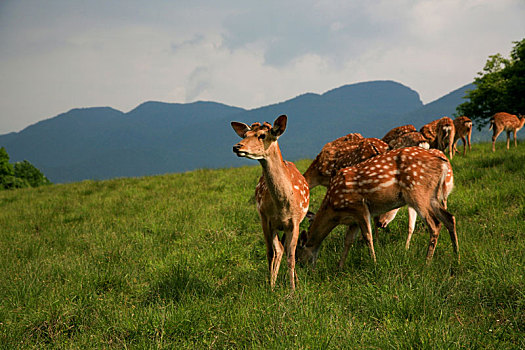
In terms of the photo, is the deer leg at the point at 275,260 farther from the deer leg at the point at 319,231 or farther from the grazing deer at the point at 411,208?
the grazing deer at the point at 411,208

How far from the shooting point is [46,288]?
4.15 metres

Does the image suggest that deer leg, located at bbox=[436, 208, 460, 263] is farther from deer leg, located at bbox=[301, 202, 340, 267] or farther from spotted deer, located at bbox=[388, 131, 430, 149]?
spotted deer, located at bbox=[388, 131, 430, 149]

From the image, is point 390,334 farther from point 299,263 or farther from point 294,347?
point 299,263

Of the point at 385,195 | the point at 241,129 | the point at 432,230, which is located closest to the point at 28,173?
the point at 241,129

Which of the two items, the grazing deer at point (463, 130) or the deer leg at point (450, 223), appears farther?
the grazing deer at point (463, 130)

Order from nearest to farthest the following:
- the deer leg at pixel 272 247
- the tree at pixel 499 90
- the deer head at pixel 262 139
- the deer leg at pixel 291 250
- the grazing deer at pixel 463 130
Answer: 1. the deer head at pixel 262 139
2. the deer leg at pixel 291 250
3. the deer leg at pixel 272 247
4. the grazing deer at pixel 463 130
5. the tree at pixel 499 90

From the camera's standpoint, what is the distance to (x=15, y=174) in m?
41.8

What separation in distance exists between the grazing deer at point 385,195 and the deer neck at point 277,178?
997 mm

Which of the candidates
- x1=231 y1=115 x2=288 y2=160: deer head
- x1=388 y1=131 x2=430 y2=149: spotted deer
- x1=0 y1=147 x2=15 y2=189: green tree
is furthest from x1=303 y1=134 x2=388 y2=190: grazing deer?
x1=0 y1=147 x2=15 y2=189: green tree

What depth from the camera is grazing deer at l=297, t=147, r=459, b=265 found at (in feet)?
A: 14.5

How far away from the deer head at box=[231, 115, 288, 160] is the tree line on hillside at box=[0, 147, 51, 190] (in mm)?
34140

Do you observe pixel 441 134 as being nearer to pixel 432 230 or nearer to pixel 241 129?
pixel 432 230

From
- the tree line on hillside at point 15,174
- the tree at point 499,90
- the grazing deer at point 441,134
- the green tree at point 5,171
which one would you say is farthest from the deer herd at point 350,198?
the green tree at point 5,171

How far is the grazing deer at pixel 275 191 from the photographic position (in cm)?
364
